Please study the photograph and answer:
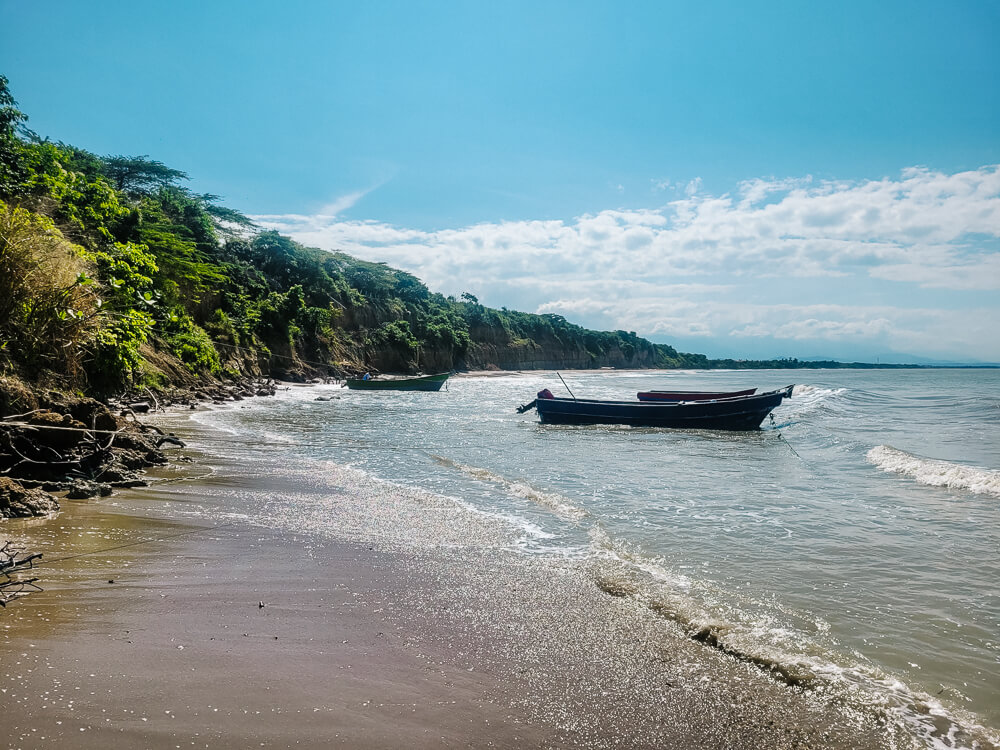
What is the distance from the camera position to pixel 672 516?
7.09 meters

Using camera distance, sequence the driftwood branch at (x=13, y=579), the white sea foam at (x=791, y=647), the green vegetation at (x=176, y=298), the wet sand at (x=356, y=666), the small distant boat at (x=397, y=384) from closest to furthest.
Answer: the wet sand at (x=356, y=666)
the white sea foam at (x=791, y=647)
the driftwood branch at (x=13, y=579)
the green vegetation at (x=176, y=298)
the small distant boat at (x=397, y=384)

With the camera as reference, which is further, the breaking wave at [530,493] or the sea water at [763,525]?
the breaking wave at [530,493]

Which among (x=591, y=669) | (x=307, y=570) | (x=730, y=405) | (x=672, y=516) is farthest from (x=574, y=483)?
(x=730, y=405)

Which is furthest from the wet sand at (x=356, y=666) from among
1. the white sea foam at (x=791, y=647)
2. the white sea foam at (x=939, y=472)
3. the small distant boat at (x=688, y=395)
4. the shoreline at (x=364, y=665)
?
the small distant boat at (x=688, y=395)

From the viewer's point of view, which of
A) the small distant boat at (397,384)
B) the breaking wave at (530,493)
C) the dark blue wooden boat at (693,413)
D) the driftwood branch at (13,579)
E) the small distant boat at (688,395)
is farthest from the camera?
the small distant boat at (397,384)

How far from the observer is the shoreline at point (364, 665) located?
8.35ft

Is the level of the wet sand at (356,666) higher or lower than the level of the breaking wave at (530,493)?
higher

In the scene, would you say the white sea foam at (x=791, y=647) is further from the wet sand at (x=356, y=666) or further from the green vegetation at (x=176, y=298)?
the green vegetation at (x=176, y=298)

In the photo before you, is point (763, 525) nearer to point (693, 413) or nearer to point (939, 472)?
point (939, 472)

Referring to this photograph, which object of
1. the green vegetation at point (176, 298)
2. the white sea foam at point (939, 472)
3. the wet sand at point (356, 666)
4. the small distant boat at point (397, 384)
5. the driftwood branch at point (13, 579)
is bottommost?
the white sea foam at point (939, 472)

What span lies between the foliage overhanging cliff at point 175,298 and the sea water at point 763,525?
3.13m

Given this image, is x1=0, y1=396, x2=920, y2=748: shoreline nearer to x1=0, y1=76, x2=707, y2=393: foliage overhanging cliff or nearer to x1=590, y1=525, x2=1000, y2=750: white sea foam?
x1=590, y1=525, x2=1000, y2=750: white sea foam

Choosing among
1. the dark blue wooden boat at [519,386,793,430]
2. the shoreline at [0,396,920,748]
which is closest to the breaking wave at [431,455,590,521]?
the shoreline at [0,396,920,748]

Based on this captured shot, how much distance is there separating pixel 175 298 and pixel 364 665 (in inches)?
1106
